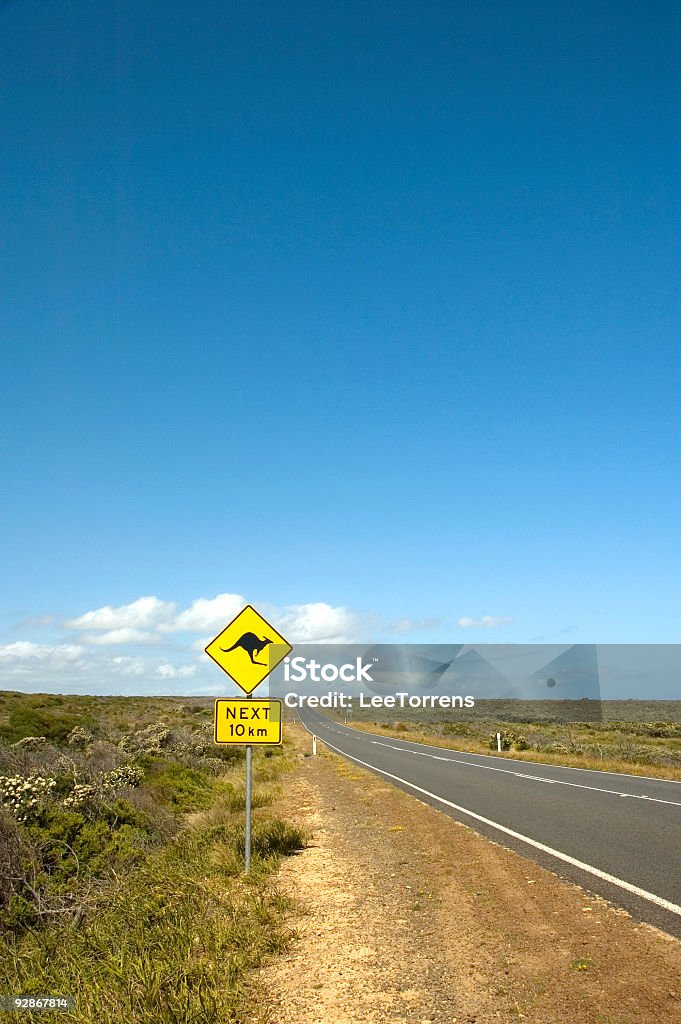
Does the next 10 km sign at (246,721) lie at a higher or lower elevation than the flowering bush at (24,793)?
higher

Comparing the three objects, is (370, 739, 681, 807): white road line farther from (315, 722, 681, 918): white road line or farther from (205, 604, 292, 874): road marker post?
(205, 604, 292, 874): road marker post

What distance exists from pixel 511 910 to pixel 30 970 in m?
4.43

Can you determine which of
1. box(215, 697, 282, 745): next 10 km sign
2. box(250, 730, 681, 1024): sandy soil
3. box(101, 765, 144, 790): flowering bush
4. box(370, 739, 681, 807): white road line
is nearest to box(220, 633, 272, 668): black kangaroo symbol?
box(215, 697, 282, 745): next 10 km sign

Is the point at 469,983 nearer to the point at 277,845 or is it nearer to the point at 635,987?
the point at 635,987

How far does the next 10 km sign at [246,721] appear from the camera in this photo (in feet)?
29.3

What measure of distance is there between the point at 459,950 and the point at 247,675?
4057 millimetres

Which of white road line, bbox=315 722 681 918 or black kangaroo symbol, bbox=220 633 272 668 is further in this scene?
black kangaroo symbol, bbox=220 633 272 668

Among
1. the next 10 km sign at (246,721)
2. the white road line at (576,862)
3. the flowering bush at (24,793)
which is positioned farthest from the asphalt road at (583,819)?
the flowering bush at (24,793)

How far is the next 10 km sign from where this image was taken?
→ 892 cm

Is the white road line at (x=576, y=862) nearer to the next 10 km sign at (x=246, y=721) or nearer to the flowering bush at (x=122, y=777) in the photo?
the next 10 km sign at (x=246, y=721)

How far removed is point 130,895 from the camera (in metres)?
7.84

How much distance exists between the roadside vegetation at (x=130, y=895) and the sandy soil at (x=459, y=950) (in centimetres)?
43

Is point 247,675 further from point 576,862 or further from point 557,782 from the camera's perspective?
point 557,782

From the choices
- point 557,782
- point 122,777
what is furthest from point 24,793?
point 557,782
